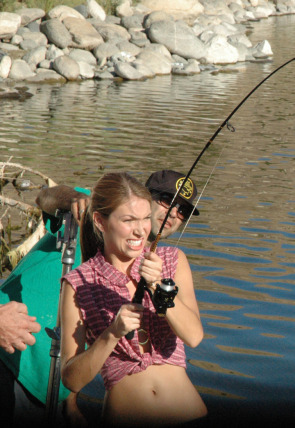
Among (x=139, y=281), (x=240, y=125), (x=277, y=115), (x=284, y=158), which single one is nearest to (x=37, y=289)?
(x=139, y=281)

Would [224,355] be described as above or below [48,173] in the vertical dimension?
above

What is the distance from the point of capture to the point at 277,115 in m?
18.4

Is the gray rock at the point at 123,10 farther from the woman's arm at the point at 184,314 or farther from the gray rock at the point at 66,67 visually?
the woman's arm at the point at 184,314

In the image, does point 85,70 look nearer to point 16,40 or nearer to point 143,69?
point 143,69

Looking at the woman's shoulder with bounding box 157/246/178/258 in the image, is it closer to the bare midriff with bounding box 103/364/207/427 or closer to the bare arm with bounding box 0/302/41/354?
the bare midriff with bounding box 103/364/207/427

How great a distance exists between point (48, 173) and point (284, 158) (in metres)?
4.06

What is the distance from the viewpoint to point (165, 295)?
Result: 3.12m

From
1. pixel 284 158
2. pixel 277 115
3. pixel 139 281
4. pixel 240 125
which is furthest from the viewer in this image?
pixel 277 115

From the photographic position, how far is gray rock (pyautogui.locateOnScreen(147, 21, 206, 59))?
90.8 feet

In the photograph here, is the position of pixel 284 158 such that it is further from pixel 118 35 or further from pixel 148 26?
pixel 148 26

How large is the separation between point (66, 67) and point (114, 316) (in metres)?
20.6

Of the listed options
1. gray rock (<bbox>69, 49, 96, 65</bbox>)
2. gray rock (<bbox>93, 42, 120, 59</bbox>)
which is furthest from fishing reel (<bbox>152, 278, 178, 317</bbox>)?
gray rock (<bbox>93, 42, 120, 59</bbox>)

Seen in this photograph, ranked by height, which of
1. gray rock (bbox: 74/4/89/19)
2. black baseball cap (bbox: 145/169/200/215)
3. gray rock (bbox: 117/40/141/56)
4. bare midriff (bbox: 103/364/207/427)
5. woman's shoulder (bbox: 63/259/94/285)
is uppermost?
woman's shoulder (bbox: 63/259/94/285)

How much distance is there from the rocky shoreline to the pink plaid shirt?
58.3 feet
